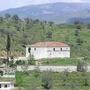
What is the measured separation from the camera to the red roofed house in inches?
2581

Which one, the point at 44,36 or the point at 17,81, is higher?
the point at 44,36

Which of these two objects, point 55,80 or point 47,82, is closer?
point 47,82

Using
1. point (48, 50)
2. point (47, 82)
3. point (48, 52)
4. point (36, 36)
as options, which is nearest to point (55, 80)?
point (47, 82)

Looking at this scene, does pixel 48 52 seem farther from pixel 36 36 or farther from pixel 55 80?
pixel 36 36

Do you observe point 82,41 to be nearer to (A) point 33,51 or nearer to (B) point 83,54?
(B) point 83,54

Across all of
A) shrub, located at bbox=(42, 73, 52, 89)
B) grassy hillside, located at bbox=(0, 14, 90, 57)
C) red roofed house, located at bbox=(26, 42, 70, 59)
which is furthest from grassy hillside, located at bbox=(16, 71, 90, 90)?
grassy hillside, located at bbox=(0, 14, 90, 57)

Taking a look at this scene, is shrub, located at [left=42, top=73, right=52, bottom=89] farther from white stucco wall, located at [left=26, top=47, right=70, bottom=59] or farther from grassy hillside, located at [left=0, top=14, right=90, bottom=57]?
grassy hillside, located at [left=0, top=14, right=90, bottom=57]

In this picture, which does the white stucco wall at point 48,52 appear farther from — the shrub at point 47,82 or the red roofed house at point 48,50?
the shrub at point 47,82

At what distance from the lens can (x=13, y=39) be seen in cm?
7819

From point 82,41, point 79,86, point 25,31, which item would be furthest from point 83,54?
point 79,86

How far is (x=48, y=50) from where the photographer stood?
65.7 m

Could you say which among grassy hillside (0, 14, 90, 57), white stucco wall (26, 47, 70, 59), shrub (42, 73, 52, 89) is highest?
grassy hillside (0, 14, 90, 57)

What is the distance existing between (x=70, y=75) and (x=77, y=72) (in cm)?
212

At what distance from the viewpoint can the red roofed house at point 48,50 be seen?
65562 mm
